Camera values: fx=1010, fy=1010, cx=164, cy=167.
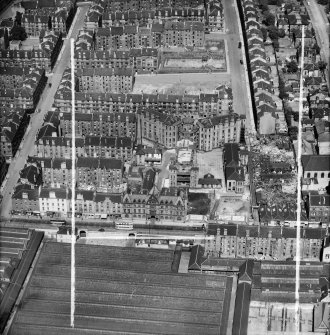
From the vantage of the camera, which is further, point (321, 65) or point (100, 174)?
point (321, 65)

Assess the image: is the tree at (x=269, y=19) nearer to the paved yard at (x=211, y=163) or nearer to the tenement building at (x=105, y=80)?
the tenement building at (x=105, y=80)

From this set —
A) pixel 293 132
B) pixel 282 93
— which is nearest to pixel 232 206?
pixel 293 132

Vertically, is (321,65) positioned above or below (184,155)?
above

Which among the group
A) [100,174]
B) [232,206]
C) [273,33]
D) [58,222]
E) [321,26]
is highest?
[321,26]

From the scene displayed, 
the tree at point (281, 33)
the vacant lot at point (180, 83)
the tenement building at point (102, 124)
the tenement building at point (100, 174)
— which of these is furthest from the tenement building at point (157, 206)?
the tree at point (281, 33)

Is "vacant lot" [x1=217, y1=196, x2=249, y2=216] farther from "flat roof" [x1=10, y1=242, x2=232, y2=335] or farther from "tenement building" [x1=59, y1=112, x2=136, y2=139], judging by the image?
"tenement building" [x1=59, y1=112, x2=136, y2=139]

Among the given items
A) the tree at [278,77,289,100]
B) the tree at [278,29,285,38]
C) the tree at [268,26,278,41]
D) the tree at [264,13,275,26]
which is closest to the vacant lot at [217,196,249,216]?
the tree at [278,77,289,100]

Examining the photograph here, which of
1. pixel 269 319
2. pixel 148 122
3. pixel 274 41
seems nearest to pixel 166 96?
pixel 148 122

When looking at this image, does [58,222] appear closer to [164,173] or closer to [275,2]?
[164,173]
